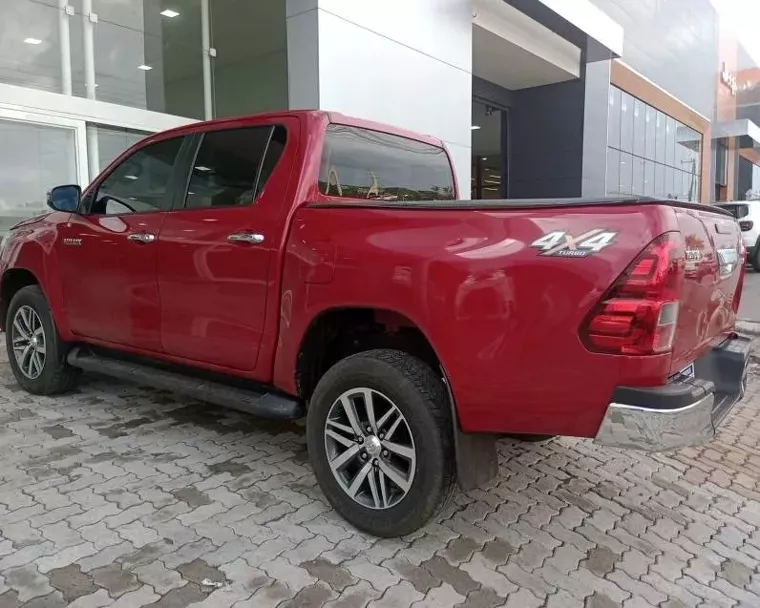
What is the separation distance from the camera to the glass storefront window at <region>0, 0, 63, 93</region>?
326 inches

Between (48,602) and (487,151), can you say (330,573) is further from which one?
(487,151)

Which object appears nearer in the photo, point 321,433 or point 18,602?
point 18,602

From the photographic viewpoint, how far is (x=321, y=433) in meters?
2.88

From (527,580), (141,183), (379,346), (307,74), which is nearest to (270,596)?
(527,580)

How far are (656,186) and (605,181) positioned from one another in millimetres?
8204

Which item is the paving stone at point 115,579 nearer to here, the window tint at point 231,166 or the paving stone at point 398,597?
the paving stone at point 398,597

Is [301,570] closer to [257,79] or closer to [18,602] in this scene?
[18,602]

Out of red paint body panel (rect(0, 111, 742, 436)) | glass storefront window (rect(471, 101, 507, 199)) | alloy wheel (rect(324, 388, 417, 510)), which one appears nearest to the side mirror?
red paint body panel (rect(0, 111, 742, 436))

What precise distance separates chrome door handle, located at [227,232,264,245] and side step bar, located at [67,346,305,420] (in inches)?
31.3

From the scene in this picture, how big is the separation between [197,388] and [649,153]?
24328 millimetres

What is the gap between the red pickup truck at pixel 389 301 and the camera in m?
2.20

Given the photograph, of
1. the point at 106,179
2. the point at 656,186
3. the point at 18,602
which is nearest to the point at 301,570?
the point at 18,602

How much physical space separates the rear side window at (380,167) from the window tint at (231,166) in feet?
0.98

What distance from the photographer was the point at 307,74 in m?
8.01
